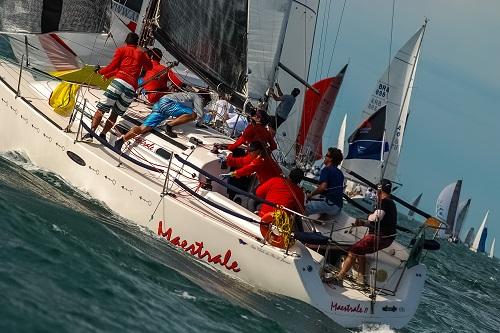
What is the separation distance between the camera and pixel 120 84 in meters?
11.5

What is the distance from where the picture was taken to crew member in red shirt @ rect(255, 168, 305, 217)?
9.98 m

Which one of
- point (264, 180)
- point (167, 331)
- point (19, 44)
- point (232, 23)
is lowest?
point (167, 331)

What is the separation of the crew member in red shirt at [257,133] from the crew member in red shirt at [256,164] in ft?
1.36

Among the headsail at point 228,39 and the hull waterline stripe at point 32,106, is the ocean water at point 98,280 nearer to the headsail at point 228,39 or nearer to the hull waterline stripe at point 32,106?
the hull waterline stripe at point 32,106

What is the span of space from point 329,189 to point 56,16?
478 cm

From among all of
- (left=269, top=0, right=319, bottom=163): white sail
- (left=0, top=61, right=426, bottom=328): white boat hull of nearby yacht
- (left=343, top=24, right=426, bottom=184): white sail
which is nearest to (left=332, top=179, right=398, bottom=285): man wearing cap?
(left=0, top=61, right=426, bottom=328): white boat hull of nearby yacht

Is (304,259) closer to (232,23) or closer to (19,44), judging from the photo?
(232,23)

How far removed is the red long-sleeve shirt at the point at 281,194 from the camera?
32.7 feet

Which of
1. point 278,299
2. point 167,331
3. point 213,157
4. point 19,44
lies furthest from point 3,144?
point 167,331

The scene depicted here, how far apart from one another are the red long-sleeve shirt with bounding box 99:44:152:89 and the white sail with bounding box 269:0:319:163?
7051 mm

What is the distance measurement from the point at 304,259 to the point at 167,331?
250 cm

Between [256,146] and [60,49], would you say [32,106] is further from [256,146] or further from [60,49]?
[256,146]

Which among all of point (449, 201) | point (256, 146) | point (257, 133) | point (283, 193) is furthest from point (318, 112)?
point (449, 201)

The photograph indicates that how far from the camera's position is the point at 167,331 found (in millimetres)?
7391
